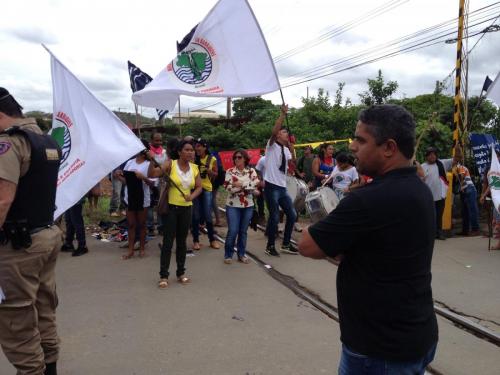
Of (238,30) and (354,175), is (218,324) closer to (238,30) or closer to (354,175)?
(238,30)

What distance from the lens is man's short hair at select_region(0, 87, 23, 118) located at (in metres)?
2.78

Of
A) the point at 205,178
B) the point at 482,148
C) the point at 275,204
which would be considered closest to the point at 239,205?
the point at 275,204

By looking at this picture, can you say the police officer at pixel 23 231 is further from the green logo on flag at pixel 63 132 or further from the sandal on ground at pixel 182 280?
the sandal on ground at pixel 182 280

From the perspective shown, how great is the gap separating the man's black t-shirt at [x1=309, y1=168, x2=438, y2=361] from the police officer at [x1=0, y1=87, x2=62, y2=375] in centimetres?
190

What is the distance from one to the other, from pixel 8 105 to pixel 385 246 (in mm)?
2495

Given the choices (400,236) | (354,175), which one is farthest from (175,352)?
(354,175)

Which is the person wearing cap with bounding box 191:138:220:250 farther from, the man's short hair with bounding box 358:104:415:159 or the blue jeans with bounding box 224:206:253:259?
the man's short hair with bounding box 358:104:415:159

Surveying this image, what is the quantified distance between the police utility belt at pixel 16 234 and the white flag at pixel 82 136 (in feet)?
3.41

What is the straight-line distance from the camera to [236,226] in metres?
6.16

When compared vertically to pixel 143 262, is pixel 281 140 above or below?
above

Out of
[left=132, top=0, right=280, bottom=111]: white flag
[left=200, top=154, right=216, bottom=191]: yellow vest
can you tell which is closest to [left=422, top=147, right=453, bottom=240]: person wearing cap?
[left=200, top=154, right=216, bottom=191]: yellow vest

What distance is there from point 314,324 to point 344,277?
2520mm

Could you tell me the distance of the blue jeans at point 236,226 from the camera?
616cm

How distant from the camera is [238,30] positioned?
5203 millimetres
